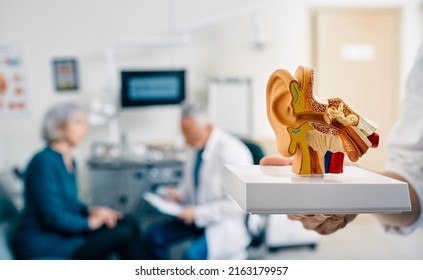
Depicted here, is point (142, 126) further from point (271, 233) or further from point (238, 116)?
point (271, 233)

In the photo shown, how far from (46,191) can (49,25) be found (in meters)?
1.45

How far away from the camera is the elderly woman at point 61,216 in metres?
1.46

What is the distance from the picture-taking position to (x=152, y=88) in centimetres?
246

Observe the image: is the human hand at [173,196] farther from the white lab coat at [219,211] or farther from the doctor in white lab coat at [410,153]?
the doctor in white lab coat at [410,153]

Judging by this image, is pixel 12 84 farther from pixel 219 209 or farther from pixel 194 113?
pixel 219 209

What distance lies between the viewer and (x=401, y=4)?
2.58m

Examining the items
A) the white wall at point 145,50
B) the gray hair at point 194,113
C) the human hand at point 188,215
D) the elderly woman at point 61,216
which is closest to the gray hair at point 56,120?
the elderly woman at point 61,216

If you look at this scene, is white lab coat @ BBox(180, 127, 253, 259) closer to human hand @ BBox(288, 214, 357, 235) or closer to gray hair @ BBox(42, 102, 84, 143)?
gray hair @ BBox(42, 102, 84, 143)

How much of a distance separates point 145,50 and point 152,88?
0.31 m

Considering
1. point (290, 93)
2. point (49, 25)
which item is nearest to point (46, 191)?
point (290, 93)

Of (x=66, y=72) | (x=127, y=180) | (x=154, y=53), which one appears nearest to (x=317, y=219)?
(x=127, y=180)

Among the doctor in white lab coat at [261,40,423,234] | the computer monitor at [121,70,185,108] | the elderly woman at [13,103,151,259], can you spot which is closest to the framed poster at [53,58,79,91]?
the computer monitor at [121,70,185,108]

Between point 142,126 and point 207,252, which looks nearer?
point 207,252

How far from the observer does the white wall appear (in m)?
2.54
